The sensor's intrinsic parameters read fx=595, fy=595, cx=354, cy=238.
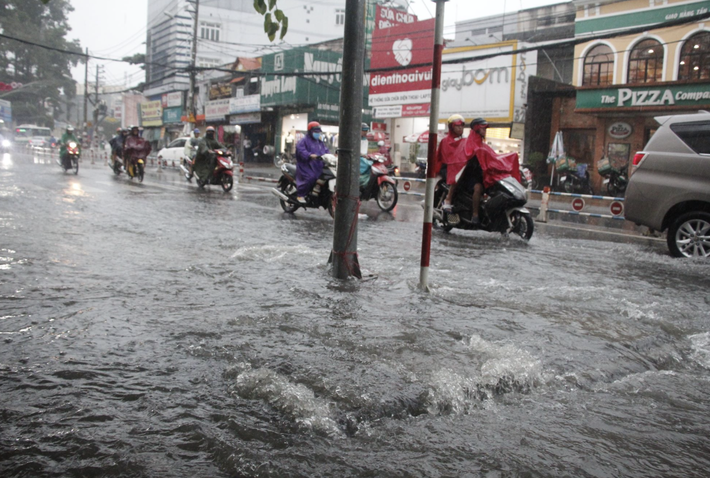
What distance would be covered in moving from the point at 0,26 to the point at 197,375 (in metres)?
74.7

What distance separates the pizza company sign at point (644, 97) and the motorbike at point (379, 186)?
13819mm

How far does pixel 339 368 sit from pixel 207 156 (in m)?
13.8

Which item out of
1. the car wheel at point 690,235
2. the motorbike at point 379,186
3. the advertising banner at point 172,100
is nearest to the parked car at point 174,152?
the motorbike at point 379,186

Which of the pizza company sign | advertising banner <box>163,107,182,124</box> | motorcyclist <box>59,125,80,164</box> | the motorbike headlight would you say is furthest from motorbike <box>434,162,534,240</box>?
advertising banner <box>163,107,182,124</box>

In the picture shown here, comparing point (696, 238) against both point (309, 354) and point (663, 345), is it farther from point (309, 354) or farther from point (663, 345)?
point (309, 354)

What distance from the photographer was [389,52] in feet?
102

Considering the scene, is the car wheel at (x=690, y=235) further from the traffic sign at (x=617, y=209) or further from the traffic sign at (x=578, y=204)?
the traffic sign at (x=578, y=204)

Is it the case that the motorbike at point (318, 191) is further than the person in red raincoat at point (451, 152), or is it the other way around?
the motorbike at point (318, 191)

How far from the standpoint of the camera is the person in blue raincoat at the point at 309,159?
10.6 metres

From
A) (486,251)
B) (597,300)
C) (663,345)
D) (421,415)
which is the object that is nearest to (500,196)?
(486,251)

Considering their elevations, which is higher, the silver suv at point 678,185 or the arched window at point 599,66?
the arched window at point 599,66

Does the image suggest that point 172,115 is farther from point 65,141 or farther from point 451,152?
point 451,152

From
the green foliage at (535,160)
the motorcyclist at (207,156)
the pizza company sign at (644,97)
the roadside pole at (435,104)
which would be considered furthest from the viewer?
the green foliage at (535,160)

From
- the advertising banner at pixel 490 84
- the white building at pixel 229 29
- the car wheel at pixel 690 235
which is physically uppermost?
the white building at pixel 229 29
